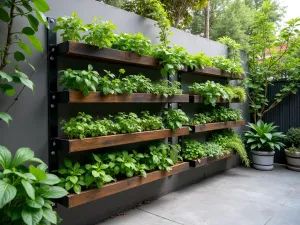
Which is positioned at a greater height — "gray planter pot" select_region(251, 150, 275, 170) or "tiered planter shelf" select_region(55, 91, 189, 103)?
"tiered planter shelf" select_region(55, 91, 189, 103)

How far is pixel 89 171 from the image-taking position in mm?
2010

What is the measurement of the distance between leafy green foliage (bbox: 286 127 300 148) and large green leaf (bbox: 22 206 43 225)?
435cm

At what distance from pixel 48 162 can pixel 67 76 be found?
765mm

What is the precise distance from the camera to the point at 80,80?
1837 millimetres

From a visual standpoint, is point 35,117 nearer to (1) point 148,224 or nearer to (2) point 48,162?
(2) point 48,162

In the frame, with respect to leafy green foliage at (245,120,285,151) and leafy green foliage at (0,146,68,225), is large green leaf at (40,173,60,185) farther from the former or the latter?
leafy green foliage at (245,120,285,151)

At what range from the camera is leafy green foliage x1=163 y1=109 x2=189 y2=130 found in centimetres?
272

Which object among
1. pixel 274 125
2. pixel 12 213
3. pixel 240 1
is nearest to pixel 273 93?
pixel 274 125

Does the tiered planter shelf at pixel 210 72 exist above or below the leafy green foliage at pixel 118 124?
above

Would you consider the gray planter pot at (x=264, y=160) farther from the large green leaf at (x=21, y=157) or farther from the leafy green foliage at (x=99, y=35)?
the large green leaf at (x=21, y=157)

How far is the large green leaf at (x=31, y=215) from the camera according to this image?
52.6 inches

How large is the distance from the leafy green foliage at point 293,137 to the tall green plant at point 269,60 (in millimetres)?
590

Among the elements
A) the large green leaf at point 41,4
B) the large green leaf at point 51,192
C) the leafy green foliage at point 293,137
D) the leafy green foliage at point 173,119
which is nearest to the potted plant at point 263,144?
the leafy green foliage at point 293,137

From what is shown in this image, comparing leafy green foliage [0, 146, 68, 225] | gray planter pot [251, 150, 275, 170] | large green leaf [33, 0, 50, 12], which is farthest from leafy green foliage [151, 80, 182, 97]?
gray planter pot [251, 150, 275, 170]
